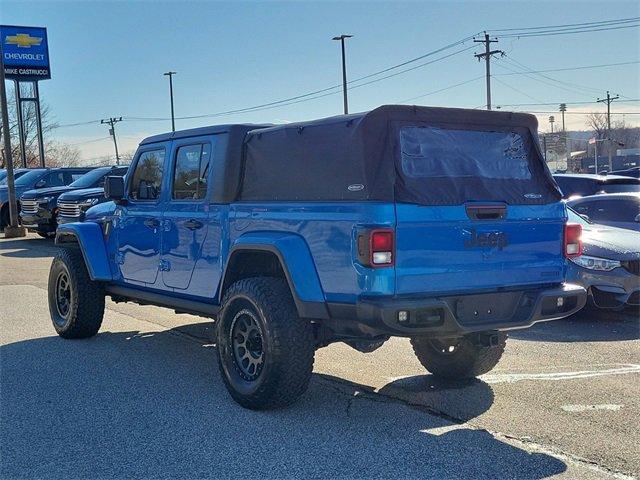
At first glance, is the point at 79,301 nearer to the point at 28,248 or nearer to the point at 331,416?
the point at 331,416

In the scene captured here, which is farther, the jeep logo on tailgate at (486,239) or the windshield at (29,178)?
the windshield at (29,178)

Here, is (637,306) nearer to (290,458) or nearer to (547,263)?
(547,263)

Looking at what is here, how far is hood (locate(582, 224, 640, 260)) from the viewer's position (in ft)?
26.3

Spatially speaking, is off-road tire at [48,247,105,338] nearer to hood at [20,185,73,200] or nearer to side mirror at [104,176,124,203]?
side mirror at [104,176,124,203]

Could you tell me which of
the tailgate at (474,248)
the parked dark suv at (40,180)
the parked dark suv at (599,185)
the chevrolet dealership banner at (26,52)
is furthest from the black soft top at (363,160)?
the chevrolet dealership banner at (26,52)

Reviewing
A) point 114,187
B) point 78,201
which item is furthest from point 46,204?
point 114,187

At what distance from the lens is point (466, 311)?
457 cm

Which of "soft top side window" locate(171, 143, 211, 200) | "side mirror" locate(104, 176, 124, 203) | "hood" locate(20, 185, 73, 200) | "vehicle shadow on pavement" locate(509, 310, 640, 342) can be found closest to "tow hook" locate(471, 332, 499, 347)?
"soft top side window" locate(171, 143, 211, 200)

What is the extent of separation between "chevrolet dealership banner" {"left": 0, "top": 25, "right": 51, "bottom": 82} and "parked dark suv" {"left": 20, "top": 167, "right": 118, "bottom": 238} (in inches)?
683

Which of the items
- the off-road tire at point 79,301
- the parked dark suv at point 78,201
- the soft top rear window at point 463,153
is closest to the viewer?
the soft top rear window at point 463,153

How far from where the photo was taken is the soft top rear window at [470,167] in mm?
4605

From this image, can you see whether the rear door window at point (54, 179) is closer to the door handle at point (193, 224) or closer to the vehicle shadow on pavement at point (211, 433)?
the vehicle shadow on pavement at point (211, 433)

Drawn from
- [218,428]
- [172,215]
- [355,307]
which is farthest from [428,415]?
[172,215]

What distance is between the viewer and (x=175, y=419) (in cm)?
489
